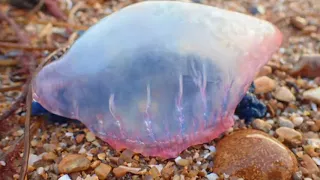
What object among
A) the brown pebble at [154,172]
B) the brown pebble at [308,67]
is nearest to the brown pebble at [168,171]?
the brown pebble at [154,172]

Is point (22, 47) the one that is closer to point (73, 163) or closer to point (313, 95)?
point (73, 163)

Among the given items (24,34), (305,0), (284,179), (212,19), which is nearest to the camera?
(284,179)

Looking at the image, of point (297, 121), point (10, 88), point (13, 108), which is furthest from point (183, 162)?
point (10, 88)

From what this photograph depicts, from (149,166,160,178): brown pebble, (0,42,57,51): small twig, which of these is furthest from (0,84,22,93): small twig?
(149,166,160,178): brown pebble

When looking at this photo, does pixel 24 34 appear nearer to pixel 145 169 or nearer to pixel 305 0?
pixel 145 169

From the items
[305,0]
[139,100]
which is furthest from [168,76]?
[305,0]

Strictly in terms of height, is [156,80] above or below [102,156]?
above

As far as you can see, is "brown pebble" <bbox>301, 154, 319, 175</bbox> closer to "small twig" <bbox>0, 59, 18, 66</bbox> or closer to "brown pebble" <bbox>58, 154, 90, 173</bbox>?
"brown pebble" <bbox>58, 154, 90, 173</bbox>
